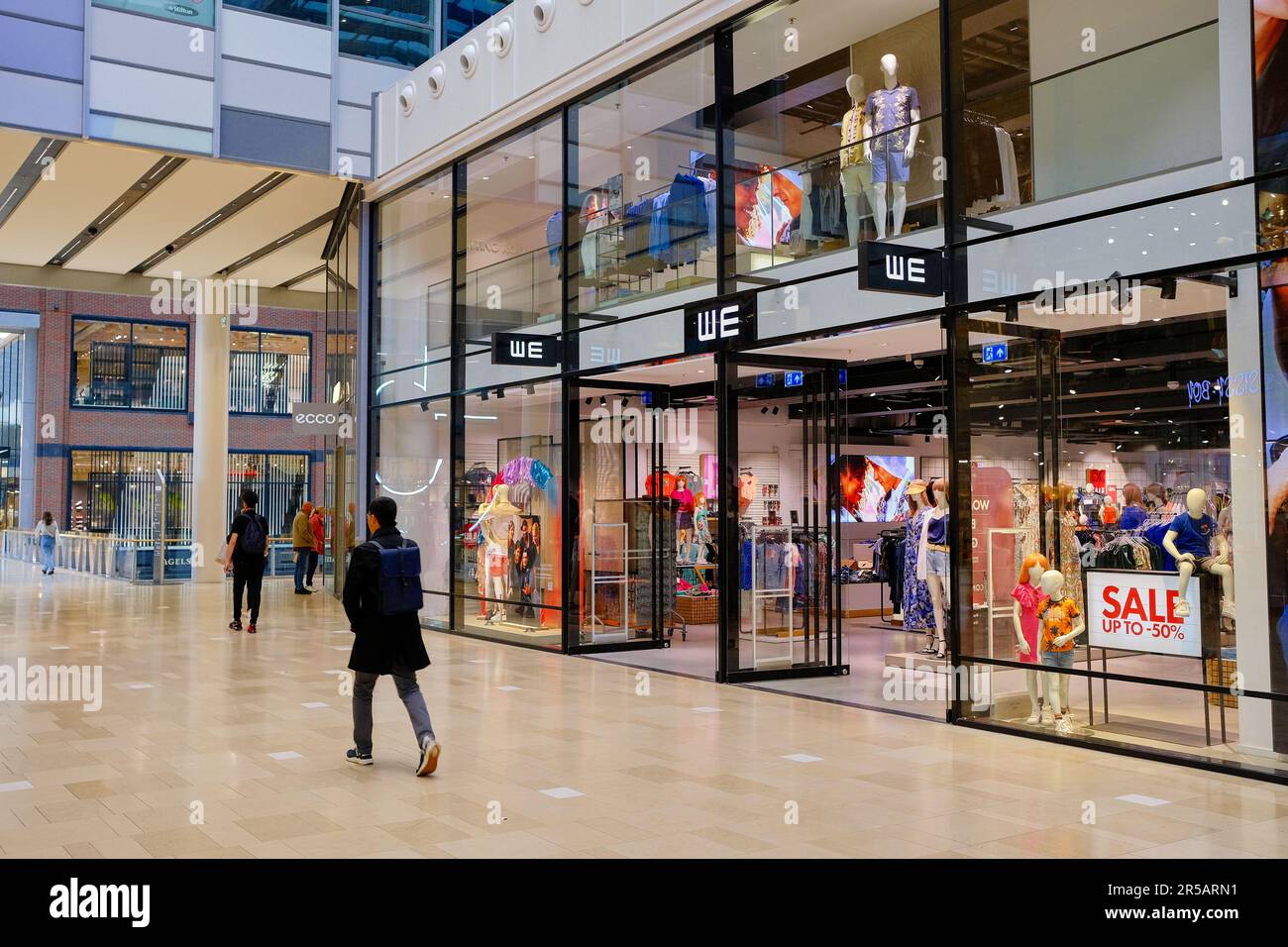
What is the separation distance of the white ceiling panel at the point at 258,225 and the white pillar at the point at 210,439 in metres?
1.93

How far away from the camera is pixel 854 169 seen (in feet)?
29.9

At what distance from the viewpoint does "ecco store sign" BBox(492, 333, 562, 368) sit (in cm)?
1132

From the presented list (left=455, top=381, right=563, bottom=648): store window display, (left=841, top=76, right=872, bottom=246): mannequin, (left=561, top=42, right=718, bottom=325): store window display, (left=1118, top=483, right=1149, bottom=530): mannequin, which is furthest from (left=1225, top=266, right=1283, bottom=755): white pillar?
(left=455, top=381, right=563, bottom=648): store window display

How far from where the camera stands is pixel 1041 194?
7.63 meters

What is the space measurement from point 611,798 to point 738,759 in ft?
3.83

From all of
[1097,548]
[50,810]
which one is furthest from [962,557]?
[50,810]

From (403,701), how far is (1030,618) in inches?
154

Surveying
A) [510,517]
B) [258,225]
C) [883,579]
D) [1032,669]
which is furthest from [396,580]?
[258,225]

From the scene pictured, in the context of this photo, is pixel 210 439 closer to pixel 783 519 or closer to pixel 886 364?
pixel 886 364

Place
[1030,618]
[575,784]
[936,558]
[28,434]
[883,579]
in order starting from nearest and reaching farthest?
[575,784], [1030,618], [936,558], [883,579], [28,434]

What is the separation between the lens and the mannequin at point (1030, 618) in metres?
7.37

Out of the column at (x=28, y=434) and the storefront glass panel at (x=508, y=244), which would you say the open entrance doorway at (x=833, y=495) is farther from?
the column at (x=28, y=434)

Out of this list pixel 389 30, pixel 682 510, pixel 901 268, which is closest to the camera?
pixel 901 268

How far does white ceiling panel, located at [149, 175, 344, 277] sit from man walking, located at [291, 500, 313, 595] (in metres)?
4.26
